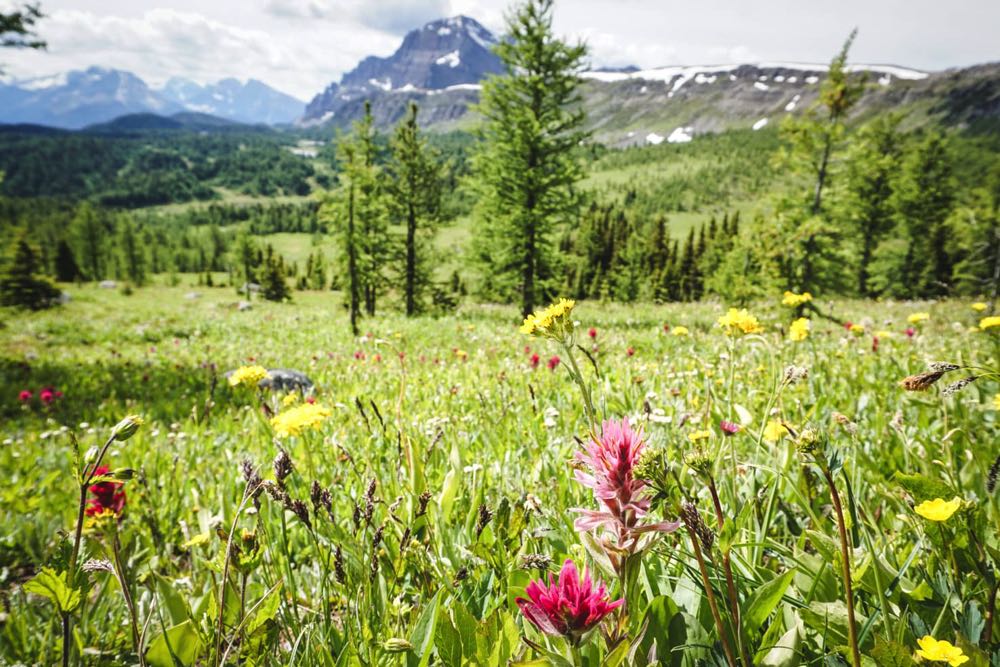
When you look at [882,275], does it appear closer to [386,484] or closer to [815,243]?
[815,243]

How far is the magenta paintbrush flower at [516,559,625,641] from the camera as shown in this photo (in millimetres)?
729

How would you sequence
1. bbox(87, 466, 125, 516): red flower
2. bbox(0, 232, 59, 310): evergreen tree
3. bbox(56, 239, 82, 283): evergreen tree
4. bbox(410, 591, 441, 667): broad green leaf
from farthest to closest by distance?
bbox(56, 239, 82, 283): evergreen tree → bbox(0, 232, 59, 310): evergreen tree → bbox(87, 466, 125, 516): red flower → bbox(410, 591, 441, 667): broad green leaf

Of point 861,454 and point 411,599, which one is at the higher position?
point 861,454

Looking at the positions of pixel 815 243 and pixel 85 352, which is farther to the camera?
pixel 815 243

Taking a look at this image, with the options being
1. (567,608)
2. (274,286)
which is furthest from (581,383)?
(274,286)

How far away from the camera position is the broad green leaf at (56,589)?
1.02 meters

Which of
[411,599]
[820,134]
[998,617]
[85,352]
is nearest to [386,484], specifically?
[411,599]

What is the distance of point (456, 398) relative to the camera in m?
4.36

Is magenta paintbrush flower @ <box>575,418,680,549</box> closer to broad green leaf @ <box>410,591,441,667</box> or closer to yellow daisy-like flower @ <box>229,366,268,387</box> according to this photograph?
broad green leaf @ <box>410,591,441,667</box>

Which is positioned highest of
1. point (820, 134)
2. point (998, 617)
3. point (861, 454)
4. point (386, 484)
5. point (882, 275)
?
point (820, 134)

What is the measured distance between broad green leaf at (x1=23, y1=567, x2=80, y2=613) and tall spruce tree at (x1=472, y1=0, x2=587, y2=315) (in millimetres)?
17650

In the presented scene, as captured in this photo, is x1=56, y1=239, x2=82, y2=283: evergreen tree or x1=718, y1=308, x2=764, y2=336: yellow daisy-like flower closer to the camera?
x1=718, y1=308, x2=764, y2=336: yellow daisy-like flower

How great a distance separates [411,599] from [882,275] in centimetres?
5740

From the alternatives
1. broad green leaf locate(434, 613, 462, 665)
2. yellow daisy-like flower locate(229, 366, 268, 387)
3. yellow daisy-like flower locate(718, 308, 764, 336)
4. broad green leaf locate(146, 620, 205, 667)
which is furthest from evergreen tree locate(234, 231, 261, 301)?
broad green leaf locate(434, 613, 462, 665)
